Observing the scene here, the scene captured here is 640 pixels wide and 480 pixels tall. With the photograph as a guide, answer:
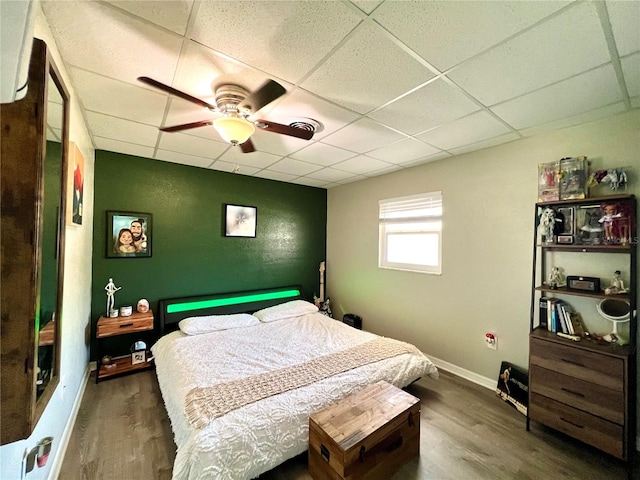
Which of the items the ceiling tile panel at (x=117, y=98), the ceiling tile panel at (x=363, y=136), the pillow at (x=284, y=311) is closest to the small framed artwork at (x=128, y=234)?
the ceiling tile panel at (x=117, y=98)

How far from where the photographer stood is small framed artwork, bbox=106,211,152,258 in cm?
304

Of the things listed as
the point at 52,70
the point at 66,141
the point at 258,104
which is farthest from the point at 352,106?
the point at 66,141

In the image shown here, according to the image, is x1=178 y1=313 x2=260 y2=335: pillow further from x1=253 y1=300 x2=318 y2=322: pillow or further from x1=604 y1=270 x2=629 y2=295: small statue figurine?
x1=604 y1=270 x2=629 y2=295: small statue figurine

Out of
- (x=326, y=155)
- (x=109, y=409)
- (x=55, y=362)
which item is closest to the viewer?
(x=55, y=362)

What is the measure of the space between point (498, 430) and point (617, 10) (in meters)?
2.73

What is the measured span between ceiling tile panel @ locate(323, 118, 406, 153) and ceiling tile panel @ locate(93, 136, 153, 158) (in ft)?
6.89

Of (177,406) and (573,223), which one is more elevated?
(573,223)

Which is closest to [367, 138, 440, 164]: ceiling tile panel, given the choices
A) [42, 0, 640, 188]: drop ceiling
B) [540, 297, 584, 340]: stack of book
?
[42, 0, 640, 188]: drop ceiling

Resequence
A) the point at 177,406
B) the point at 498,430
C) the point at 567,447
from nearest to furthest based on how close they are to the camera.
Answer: the point at 177,406 < the point at 567,447 < the point at 498,430

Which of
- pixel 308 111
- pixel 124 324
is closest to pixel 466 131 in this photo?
pixel 308 111

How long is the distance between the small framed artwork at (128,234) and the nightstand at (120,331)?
74 cm

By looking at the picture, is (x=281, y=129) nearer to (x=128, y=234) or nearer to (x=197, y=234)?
(x=197, y=234)

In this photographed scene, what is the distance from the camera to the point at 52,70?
1.16 metres

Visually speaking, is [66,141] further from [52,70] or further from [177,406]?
[177,406]
